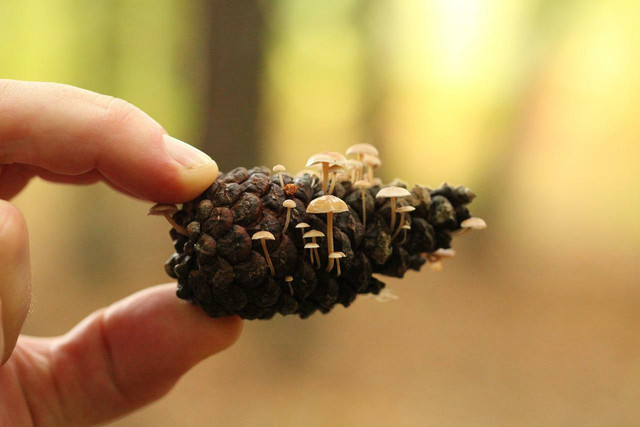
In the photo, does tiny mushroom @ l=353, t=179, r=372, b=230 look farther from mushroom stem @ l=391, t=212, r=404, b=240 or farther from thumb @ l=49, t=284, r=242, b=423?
thumb @ l=49, t=284, r=242, b=423

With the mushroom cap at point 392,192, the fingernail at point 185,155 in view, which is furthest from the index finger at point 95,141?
the mushroom cap at point 392,192

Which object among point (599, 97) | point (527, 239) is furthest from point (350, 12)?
point (527, 239)

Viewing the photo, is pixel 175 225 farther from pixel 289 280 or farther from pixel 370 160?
pixel 370 160

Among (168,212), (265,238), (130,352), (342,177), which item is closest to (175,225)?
(168,212)

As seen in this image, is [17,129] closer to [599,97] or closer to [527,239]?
[527,239]

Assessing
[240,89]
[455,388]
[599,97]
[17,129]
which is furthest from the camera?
[599,97]

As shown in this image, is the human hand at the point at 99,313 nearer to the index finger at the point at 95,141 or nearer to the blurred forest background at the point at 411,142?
the index finger at the point at 95,141
